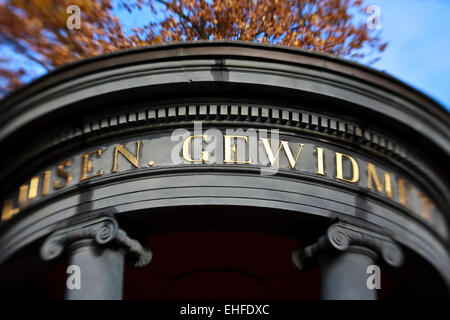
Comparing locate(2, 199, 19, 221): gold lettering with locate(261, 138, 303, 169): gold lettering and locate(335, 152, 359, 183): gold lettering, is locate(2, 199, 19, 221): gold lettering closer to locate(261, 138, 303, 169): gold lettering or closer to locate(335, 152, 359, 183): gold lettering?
locate(261, 138, 303, 169): gold lettering

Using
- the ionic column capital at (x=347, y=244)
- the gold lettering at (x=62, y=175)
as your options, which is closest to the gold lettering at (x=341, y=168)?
the ionic column capital at (x=347, y=244)

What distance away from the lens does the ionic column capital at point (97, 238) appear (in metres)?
13.5

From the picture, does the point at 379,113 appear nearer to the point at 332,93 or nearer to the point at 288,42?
the point at 332,93

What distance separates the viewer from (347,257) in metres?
13.7

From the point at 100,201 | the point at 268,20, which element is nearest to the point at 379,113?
the point at 100,201

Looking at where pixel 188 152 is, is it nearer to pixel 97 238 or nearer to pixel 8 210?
pixel 97 238

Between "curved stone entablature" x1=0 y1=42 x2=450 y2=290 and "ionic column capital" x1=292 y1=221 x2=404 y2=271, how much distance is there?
0.73 ft

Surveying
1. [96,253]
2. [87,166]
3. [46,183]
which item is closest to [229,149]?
[87,166]

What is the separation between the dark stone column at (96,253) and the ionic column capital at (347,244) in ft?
9.15

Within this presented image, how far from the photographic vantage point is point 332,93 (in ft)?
47.7

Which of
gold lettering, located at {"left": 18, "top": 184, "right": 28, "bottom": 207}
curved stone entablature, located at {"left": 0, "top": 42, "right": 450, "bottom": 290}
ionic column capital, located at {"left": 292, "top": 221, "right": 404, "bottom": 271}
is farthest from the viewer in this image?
gold lettering, located at {"left": 18, "top": 184, "right": 28, "bottom": 207}

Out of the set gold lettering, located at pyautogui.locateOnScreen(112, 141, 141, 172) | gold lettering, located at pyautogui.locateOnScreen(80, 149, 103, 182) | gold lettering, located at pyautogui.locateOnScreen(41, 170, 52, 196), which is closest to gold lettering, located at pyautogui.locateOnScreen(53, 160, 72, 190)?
gold lettering, located at pyautogui.locateOnScreen(41, 170, 52, 196)

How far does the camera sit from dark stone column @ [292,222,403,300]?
13461 mm

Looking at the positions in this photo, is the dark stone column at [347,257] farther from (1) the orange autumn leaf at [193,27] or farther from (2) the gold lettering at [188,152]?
(1) the orange autumn leaf at [193,27]
